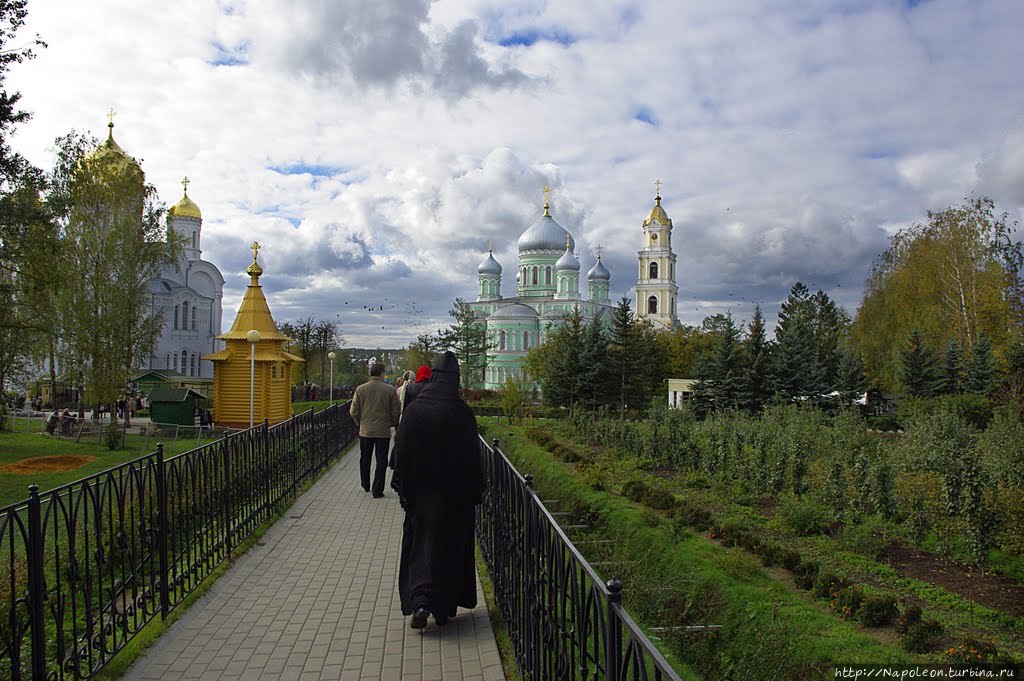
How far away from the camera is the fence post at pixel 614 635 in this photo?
7.25 feet

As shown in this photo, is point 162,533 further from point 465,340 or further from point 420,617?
point 465,340

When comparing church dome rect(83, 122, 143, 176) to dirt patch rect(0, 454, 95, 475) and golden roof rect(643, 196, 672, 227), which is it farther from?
golden roof rect(643, 196, 672, 227)

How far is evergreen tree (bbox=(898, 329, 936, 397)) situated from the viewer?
1053 inches

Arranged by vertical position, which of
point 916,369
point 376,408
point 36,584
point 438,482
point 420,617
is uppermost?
point 916,369

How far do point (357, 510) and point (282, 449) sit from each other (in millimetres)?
1156

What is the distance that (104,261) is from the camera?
21797 mm

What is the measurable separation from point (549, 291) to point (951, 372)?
36.5 metres

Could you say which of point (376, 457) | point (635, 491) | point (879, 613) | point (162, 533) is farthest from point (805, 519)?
point (162, 533)

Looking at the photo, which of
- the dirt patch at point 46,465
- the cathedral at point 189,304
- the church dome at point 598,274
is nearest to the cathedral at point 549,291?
the church dome at point 598,274

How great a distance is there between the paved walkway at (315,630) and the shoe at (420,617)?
0.09 meters

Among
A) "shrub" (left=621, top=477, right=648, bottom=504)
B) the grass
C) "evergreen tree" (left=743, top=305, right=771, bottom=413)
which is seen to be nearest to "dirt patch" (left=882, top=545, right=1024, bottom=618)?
the grass

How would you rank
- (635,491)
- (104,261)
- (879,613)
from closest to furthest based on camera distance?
(879,613)
(635,491)
(104,261)

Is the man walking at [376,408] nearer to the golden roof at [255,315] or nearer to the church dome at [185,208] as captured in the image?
the golden roof at [255,315]

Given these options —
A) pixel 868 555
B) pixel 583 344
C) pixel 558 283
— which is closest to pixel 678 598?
pixel 868 555
